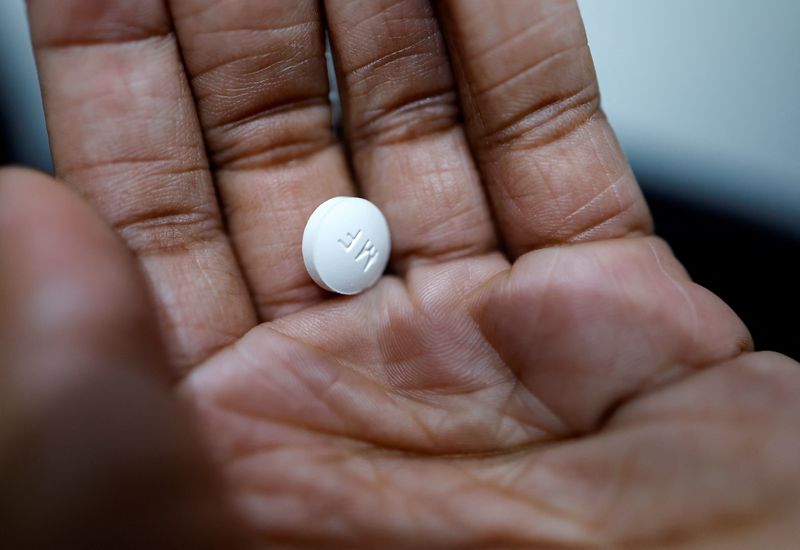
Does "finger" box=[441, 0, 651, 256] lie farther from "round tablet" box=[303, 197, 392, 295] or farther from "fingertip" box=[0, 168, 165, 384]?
"fingertip" box=[0, 168, 165, 384]

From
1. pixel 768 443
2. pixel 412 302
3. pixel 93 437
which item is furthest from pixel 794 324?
pixel 93 437

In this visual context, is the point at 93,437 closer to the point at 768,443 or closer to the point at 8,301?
the point at 8,301

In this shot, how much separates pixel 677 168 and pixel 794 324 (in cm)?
48

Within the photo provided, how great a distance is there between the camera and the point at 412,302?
3.75 ft

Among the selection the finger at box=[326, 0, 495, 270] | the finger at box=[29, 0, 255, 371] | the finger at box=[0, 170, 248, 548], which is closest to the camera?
the finger at box=[0, 170, 248, 548]

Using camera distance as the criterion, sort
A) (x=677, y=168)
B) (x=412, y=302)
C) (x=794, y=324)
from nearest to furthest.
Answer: (x=412, y=302)
(x=794, y=324)
(x=677, y=168)

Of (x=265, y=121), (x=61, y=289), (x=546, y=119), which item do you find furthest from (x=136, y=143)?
(x=546, y=119)

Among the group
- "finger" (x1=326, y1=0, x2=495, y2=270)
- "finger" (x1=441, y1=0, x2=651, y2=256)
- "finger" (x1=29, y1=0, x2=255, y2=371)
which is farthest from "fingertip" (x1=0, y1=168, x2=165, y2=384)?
"finger" (x1=441, y1=0, x2=651, y2=256)

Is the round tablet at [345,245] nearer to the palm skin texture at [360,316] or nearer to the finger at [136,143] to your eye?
the palm skin texture at [360,316]

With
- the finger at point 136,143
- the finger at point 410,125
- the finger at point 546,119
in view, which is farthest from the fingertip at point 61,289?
the finger at point 546,119

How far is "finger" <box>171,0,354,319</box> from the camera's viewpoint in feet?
3.78

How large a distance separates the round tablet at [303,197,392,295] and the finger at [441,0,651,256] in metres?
0.25

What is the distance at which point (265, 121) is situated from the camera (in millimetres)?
1210

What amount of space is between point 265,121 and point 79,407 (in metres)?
0.62
